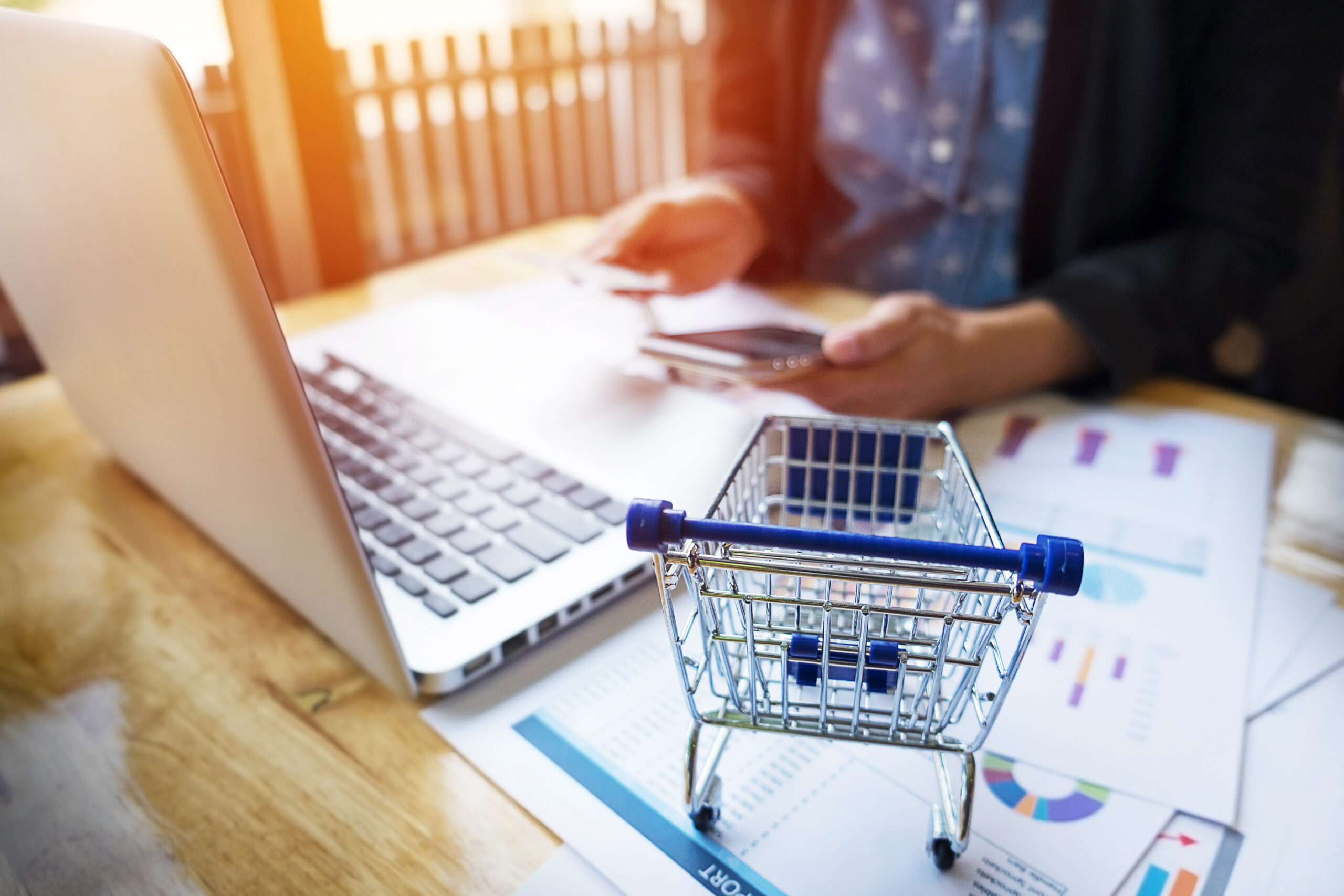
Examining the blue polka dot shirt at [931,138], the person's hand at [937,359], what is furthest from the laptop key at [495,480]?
the blue polka dot shirt at [931,138]

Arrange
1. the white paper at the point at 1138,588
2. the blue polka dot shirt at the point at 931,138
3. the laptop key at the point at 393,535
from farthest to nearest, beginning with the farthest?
the blue polka dot shirt at the point at 931,138
the laptop key at the point at 393,535
the white paper at the point at 1138,588

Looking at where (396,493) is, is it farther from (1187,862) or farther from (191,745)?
(1187,862)

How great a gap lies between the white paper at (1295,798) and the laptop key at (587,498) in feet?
1.27

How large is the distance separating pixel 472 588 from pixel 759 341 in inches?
12.4

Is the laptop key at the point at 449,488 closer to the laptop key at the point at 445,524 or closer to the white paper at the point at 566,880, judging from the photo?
the laptop key at the point at 445,524

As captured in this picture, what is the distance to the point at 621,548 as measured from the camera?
55 centimetres

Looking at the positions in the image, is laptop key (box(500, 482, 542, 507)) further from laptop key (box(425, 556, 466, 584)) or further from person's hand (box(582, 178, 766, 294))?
person's hand (box(582, 178, 766, 294))

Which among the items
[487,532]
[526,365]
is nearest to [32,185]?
[487,532]

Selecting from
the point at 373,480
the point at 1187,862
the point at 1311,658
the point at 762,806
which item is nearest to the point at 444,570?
the point at 373,480

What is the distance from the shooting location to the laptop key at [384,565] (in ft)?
1.75

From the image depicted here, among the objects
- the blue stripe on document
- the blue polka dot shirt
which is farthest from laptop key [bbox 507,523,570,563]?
the blue polka dot shirt

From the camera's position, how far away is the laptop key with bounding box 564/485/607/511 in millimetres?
579

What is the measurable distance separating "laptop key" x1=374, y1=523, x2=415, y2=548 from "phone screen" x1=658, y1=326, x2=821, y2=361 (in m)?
0.26

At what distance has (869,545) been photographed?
0.32m
